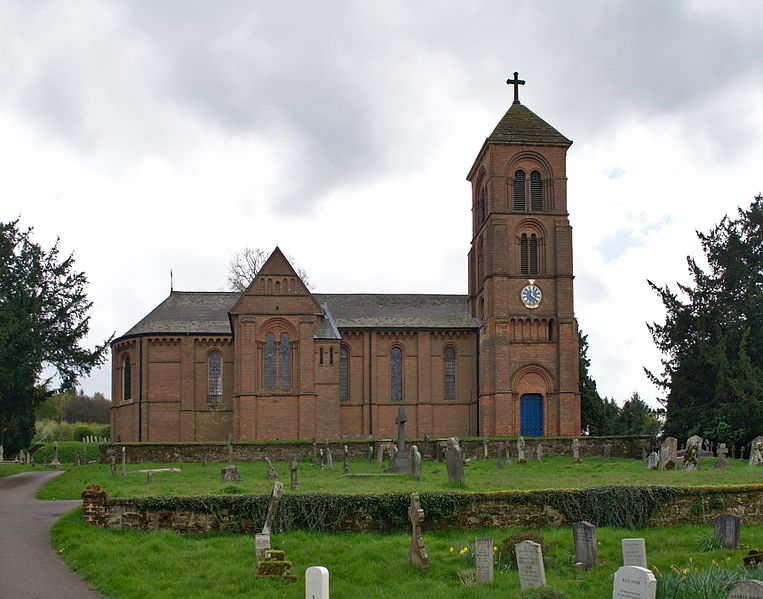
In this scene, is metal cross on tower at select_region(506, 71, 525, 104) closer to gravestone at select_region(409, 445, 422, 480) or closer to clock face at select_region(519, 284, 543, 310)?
clock face at select_region(519, 284, 543, 310)

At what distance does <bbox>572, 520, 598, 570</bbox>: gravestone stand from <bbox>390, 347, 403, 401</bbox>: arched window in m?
37.5

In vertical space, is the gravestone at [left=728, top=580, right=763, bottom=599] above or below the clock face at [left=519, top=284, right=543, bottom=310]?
below

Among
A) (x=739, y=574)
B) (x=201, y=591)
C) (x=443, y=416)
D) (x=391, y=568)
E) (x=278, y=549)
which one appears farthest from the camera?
(x=443, y=416)

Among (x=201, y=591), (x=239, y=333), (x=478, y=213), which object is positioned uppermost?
(x=478, y=213)

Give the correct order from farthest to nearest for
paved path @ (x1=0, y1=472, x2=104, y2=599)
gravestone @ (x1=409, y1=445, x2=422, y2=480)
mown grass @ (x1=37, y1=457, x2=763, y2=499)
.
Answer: gravestone @ (x1=409, y1=445, x2=422, y2=480)
mown grass @ (x1=37, y1=457, x2=763, y2=499)
paved path @ (x1=0, y1=472, x2=104, y2=599)

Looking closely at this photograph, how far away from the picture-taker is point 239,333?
48.7 m

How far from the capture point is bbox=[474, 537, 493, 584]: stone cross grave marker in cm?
1532

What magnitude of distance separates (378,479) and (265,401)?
22586 millimetres

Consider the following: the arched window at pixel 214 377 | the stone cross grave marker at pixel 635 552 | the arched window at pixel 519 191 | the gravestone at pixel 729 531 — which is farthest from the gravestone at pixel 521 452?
the stone cross grave marker at pixel 635 552

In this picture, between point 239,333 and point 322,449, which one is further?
point 239,333

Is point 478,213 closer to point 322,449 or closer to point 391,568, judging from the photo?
point 322,449

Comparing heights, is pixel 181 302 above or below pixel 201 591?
above

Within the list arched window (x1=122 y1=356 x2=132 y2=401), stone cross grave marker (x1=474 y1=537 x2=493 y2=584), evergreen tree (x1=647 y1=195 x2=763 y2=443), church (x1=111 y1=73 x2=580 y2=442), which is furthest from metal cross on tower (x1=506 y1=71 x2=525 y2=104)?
stone cross grave marker (x1=474 y1=537 x2=493 y2=584)

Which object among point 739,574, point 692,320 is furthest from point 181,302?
point 739,574
